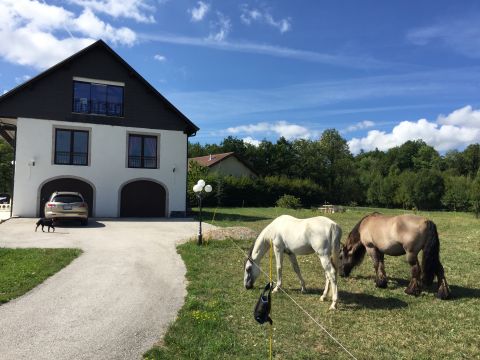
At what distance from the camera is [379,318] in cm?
642

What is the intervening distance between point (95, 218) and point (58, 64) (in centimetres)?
921

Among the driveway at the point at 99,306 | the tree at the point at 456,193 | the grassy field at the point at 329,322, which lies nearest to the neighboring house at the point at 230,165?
the driveway at the point at 99,306

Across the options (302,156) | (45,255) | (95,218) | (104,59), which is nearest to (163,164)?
(95,218)

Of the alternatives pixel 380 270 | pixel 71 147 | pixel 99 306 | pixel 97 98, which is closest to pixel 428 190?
pixel 97 98

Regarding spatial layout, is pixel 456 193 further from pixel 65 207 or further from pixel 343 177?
pixel 65 207

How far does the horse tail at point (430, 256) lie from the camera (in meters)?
7.47

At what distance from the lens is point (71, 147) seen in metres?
23.6

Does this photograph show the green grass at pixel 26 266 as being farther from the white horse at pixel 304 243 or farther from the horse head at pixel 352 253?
the horse head at pixel 352 253

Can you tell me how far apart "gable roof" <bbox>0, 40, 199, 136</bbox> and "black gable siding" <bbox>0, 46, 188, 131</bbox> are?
5 centimetres

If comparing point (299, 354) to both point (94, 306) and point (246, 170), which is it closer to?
point (94, 306)

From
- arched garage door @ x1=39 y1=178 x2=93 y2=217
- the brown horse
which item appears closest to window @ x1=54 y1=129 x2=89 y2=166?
arched garage door @ x1=39 y1=178 x2=93 y2=217

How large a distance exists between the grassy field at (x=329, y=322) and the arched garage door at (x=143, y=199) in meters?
15.9

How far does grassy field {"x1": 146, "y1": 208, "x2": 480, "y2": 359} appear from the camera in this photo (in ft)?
16.9

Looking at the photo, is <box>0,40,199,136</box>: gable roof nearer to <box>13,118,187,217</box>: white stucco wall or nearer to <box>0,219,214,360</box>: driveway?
<box>13,118,187,217</box>: white stucco wall
